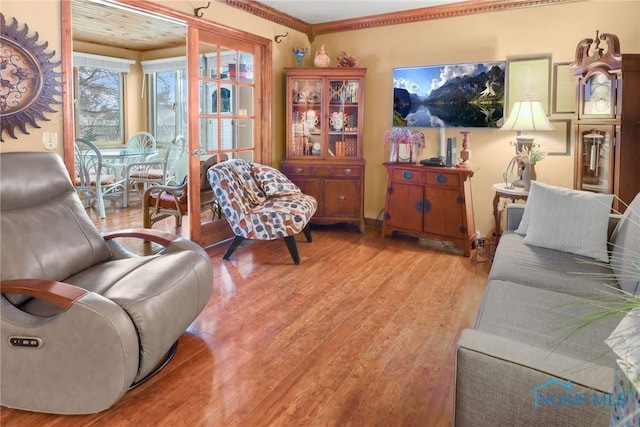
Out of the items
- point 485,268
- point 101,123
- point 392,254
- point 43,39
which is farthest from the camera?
point 101,123

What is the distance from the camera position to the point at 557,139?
4.11 m

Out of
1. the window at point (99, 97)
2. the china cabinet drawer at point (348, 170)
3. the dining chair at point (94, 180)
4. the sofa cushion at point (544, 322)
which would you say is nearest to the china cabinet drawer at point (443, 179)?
the china cabinet drawer at point (348, 170)

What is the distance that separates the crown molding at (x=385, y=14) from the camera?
13.9ft

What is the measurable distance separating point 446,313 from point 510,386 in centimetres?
175

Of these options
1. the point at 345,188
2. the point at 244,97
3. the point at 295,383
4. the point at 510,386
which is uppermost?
the point at 244,97

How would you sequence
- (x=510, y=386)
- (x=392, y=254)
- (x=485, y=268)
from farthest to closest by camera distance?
(x=392, y=254), (x=485, y=268), (x=510, y=386)

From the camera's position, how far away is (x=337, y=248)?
440cm

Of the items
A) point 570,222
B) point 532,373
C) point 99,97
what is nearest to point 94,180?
point 99,97

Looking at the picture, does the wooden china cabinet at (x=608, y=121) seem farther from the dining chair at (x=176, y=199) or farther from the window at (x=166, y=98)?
the window at (x=166, y=98)

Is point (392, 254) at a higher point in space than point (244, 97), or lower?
lower

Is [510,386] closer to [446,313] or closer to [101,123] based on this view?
[446,313]

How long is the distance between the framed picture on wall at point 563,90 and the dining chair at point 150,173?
4236mm

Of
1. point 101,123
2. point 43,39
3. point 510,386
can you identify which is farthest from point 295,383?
point 101,123

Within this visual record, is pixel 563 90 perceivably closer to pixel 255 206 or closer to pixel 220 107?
pixel 255 206
